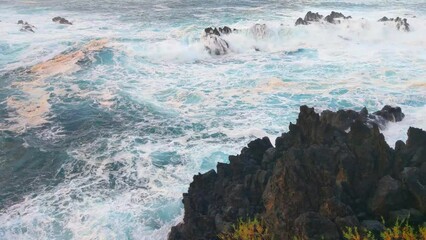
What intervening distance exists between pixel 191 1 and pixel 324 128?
48.4 meters

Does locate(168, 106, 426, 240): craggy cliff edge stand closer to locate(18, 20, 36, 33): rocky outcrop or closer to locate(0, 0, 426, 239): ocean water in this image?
locate(0, 0, 426, 239): ocean water

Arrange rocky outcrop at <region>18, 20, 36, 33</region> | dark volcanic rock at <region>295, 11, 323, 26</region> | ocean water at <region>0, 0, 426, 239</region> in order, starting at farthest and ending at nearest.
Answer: rocky outcrop at <region>18, 20, 36, 33</region>
dark volcanic rock at <region>295, 11, 323, 26</region>
ocean water at <region>0, 0, 426, 239</region>

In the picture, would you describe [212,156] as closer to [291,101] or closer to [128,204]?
[128,204]

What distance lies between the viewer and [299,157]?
443 inches

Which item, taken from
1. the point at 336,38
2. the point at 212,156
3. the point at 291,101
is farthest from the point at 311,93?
the point at 336,38

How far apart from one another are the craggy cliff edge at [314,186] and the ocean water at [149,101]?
2099 millimetres

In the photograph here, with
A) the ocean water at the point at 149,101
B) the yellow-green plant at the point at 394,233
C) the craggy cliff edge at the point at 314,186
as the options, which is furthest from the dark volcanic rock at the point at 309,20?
the yellow-green plant at the point at 394,233

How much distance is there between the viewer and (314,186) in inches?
424

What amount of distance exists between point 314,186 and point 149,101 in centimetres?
1423

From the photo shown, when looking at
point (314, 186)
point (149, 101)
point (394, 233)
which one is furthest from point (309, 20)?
point (394, 233)

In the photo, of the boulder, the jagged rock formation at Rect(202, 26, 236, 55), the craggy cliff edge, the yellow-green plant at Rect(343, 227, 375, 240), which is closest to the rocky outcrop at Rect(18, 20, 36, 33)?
the jagged rock formation at Rect(202, 26, 236, 55)

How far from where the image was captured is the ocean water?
14461 millimetres

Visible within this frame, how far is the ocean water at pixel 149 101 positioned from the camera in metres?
14.5

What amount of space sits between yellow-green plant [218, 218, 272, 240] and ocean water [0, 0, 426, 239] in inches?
114
